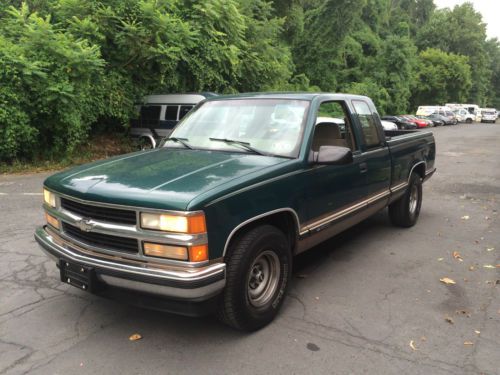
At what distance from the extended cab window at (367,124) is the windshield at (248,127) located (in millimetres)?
1119

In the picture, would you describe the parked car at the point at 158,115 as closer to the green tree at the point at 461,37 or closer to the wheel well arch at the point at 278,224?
the wheel well arch at the point at 278,224

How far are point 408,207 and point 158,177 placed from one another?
4.29 meters

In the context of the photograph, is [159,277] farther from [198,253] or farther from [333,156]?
[333,156]

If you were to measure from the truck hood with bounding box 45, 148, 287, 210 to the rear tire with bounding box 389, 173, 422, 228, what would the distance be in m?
3.24

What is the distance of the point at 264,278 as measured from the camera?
3.59m

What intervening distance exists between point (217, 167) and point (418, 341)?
2003 mm

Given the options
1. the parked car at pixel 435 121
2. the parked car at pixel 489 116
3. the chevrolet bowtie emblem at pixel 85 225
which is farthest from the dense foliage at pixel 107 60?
the parked car at pixel 489 116

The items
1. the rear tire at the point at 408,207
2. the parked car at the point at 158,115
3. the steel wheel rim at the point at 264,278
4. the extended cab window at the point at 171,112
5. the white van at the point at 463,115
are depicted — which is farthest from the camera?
the white van at the point at 463,115

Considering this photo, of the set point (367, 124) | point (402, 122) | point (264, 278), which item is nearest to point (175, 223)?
point (264, 278)

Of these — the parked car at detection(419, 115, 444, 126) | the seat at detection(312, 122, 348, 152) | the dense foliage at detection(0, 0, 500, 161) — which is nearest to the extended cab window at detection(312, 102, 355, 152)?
the seat at detection(312, 122, 348, 152)

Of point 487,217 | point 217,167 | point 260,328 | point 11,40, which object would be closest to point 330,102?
point 217,167

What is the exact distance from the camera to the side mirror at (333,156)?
376 cm

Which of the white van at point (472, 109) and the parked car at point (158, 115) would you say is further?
the white van at point (472, 109)

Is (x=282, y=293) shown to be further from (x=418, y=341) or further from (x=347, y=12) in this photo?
(x=347, y=12)
